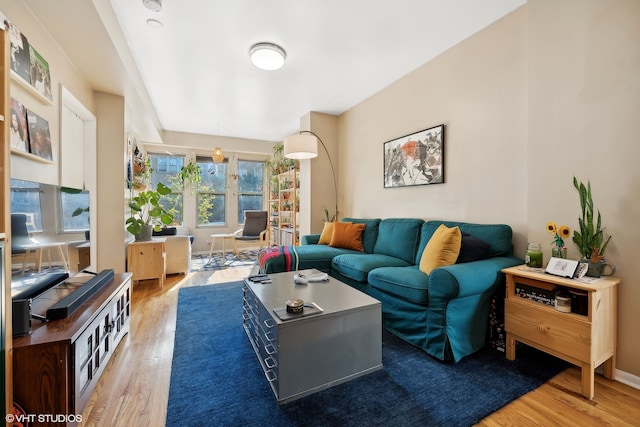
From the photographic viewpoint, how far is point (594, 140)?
170 cm

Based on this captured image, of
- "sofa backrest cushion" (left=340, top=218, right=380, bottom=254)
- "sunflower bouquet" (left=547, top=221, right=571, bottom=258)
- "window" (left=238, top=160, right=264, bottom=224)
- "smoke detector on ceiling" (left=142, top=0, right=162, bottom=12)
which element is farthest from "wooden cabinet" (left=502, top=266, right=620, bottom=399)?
"window" (left=238, top=160, right=264, bottom=224)

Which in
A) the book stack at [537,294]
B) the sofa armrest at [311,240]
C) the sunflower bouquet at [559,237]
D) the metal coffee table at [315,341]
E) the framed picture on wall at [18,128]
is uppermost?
the framed picture on wall at [18,128]

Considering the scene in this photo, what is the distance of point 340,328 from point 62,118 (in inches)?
115

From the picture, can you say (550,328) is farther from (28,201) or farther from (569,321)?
(28,201)

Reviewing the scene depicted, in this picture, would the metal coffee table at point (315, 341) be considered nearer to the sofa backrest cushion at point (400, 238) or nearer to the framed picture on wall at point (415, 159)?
the sofa backrest cushion at point (400, 238)

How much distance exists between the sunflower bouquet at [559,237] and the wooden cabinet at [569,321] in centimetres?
20

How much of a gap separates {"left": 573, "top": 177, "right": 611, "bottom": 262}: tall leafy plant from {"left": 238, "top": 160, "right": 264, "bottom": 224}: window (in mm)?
5810

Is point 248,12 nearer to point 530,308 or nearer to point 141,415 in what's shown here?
point 141,415

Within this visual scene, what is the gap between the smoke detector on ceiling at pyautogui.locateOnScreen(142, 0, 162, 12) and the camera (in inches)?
77.4

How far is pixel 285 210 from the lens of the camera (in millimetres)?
5297

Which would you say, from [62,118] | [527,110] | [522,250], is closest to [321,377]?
[522,250]

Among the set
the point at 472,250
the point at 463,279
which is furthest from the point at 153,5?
the point at 472,250

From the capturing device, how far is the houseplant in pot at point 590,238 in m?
1.61

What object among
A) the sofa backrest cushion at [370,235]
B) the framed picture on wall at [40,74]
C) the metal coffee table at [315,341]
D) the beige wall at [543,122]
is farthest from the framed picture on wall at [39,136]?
the beige wall at [543,122]
